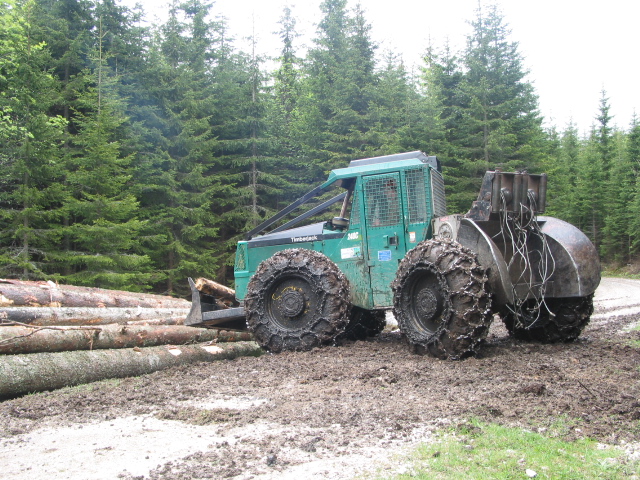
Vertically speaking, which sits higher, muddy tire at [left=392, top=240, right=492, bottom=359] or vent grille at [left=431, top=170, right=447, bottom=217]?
vent grille at [left=431, top=170, right=447, bottom=217]

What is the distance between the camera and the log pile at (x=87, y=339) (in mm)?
6105

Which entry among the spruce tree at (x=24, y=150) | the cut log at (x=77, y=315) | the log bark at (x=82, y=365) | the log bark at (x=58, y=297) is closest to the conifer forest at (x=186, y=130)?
the spruce tree at (x=24, y=150)

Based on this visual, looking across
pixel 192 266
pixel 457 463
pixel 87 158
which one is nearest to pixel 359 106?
pixel 192 266

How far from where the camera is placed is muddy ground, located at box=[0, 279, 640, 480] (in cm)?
356

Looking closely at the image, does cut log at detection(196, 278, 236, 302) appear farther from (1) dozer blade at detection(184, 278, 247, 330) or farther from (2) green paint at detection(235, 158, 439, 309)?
(2) green paint at detection(235, 158, 439, 309)

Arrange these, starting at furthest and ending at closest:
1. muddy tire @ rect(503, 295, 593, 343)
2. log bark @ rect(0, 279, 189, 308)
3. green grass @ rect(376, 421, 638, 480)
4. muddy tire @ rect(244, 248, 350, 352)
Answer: log bark @ rect(0, 279, 189, 308) → muddy tire @ rect(244, 248, 350, 352) → muddy tire @ rect(503, 295, 593, 343) → green grass @ rect(376, 421, 638, 480)

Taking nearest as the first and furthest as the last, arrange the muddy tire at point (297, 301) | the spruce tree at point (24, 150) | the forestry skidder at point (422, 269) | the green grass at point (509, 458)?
1. the green grass at point (509, 458)
2. the forestry skidder at point (422, 269)
3. the muddy tire at point (297, 301)
4. the spruce tree at point (24, 150)

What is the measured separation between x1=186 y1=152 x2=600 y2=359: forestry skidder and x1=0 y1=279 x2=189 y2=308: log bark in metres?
3.22

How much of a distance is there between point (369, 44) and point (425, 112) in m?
4.72

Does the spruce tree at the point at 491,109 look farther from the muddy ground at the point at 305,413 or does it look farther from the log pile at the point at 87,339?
the muddy ground at the point at 305,413

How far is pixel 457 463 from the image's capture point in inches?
130

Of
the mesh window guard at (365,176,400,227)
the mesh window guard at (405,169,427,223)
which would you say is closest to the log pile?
the mesh window guard at (365,176,400,227)

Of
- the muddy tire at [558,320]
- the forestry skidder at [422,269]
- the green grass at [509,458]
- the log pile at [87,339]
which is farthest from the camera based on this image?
the muddy tire at [558,320]

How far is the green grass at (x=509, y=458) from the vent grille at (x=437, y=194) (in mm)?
4356
